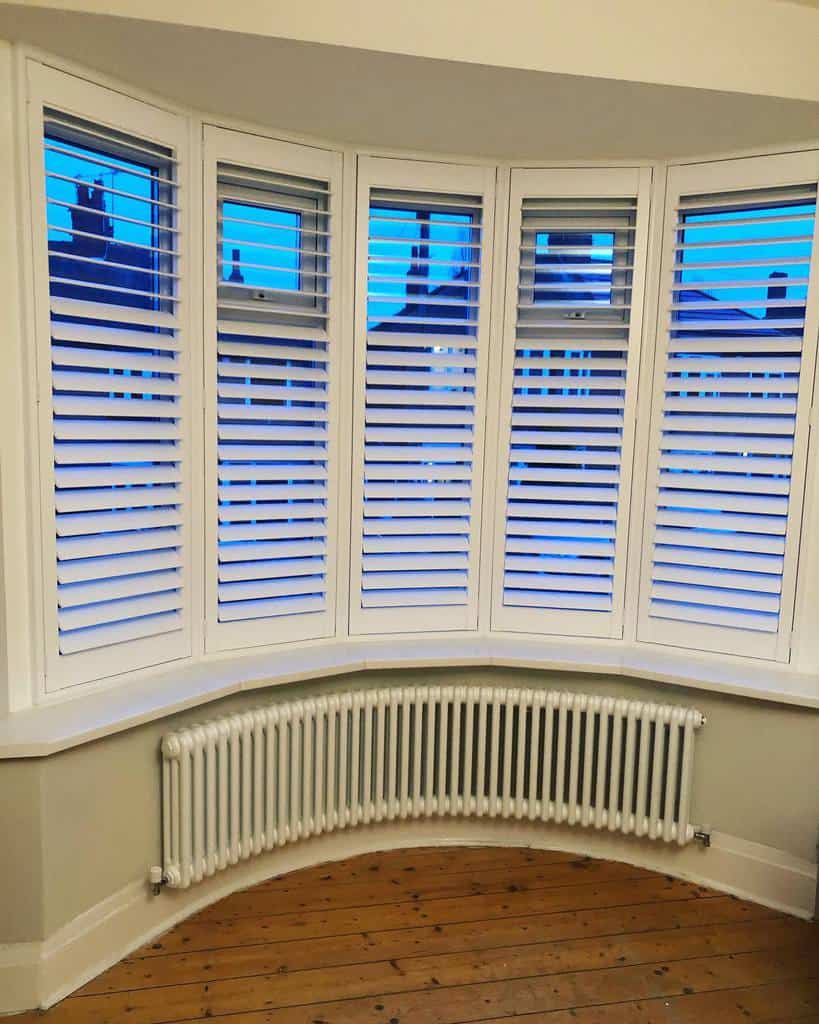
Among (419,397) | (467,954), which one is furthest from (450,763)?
(419,397)

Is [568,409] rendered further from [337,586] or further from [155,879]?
[155,879]

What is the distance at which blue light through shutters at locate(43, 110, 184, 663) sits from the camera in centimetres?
216

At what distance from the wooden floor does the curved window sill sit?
718 mm

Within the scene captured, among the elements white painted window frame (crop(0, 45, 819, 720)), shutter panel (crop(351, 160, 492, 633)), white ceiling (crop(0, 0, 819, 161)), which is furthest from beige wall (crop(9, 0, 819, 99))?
shutter panel (crop(351, 160, 492, 633))

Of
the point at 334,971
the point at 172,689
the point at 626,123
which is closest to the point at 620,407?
the point at 626,123

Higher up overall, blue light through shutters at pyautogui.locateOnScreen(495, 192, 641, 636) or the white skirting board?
blue light through shutters at pyautogui.locateOnScreen(495, 192, 641, 636)

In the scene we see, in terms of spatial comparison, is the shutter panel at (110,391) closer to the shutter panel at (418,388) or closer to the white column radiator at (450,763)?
the white column radiator at (450,763)

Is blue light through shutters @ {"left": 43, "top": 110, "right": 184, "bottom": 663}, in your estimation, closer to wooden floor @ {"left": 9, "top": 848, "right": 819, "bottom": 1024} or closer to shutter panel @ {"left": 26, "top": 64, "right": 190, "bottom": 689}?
shutter panel @ {"left": 26, "top": 64, "right": 190, "bottom": 689}

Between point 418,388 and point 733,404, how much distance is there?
109 cm

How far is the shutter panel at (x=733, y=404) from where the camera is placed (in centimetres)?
260

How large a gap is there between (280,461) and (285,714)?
844mm

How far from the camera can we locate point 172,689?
2398 millimetres

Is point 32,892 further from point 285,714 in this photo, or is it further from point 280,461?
point 280,461

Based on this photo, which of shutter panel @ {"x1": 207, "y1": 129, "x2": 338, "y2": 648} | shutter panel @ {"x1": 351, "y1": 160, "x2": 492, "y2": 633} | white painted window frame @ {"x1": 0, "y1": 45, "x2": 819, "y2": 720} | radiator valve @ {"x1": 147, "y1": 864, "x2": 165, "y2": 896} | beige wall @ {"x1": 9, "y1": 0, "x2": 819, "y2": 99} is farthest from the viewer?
shutter panel @ {"x1": 351, "y1": 160, "x2": 492, "y2": 633}
